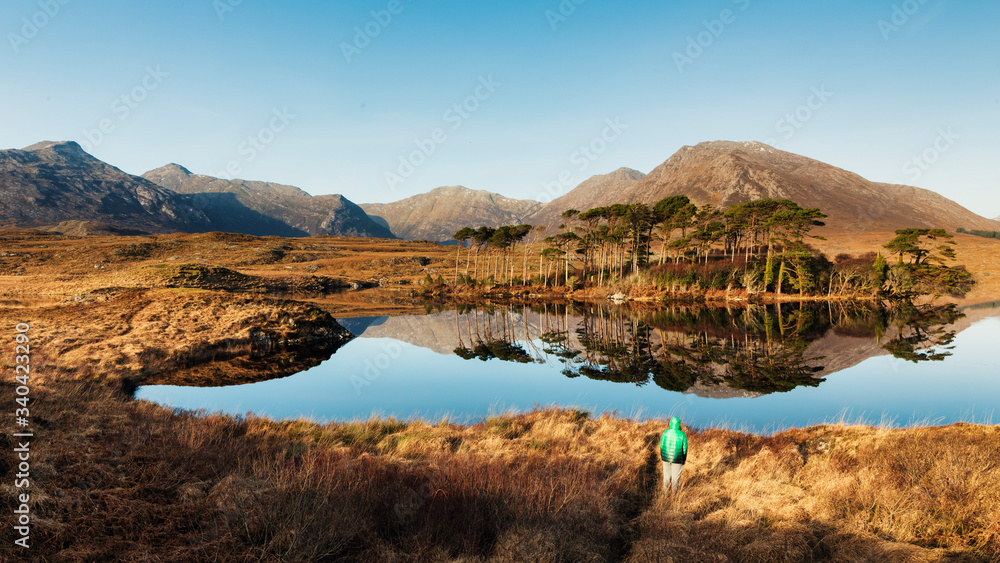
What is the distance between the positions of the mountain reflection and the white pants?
10031 mm

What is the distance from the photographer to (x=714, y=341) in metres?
26.5

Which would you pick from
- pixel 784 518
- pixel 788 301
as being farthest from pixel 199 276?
pixel 788 301

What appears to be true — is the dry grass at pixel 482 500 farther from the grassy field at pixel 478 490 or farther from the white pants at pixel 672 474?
the white pants at pixel 672 474

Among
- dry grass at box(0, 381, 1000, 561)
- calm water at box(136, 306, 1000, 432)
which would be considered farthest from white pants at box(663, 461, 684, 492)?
calm water at box(136, 306, 1000, 432)

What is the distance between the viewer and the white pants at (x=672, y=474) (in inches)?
282

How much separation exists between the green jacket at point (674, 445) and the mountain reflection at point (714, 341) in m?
10.3

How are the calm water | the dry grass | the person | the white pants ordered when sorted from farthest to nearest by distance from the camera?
1. the calm water
2. the white pants
3. the person
4. the dry grass

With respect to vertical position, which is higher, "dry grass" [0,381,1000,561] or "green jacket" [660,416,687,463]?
"green jacket" [660,416,687,463]

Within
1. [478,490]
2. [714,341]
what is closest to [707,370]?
[714,341]

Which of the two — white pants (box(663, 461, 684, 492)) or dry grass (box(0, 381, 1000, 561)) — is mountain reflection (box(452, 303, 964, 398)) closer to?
dry grass (box(0, 381, 1000, 561))

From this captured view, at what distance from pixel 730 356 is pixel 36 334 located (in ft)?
102

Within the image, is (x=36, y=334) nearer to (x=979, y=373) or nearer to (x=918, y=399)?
(x=918, y=399)

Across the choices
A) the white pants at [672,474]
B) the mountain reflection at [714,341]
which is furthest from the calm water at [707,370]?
the white pants at [672,474]

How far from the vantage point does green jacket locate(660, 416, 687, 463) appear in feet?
23.0
